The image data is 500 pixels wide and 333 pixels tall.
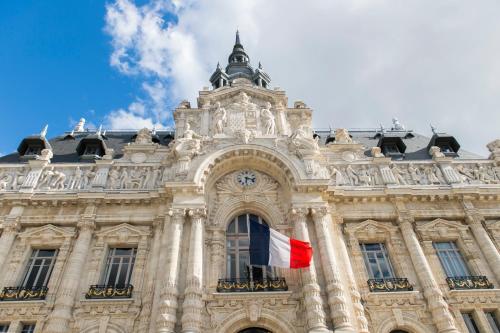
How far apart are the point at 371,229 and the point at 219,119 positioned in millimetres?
10384

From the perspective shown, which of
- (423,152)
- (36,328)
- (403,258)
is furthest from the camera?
(423,152)

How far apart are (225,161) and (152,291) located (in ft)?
24.3

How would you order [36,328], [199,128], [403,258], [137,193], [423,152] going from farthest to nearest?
[423,152] → [199,128] → [137,193] → [403,258] → [36,328]

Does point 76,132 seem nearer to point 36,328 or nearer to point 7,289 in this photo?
point 7,289

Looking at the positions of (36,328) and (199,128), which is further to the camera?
(199,128)

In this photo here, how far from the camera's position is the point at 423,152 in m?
23.2

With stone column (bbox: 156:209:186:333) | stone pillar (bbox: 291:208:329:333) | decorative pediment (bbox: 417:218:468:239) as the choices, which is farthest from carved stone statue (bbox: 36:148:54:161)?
decorative pediment (bbox: 417:218:468:239)

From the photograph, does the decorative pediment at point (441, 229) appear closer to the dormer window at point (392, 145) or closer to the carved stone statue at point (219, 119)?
the dormer window at point (392, 145)

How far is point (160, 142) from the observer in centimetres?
2502

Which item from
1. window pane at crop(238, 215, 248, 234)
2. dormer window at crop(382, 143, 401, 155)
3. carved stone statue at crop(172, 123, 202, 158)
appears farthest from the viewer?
dormer window at crop(382, 143, 401, 155)

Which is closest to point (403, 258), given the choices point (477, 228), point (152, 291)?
point (477, 228)

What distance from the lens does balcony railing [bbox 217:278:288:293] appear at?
1478cm

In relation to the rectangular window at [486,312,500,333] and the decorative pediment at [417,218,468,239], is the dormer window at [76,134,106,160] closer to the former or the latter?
the decorative pediment at [417,218,468,239]

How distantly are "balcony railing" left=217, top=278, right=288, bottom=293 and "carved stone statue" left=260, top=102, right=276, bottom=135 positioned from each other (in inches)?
341
